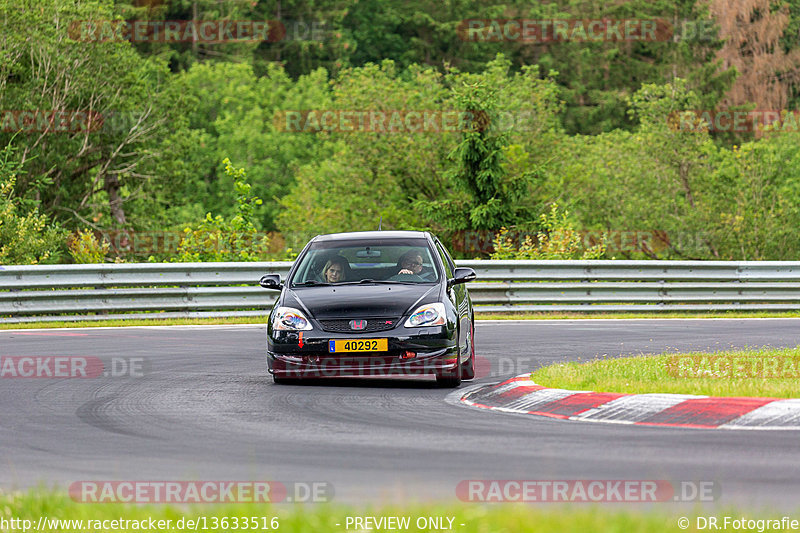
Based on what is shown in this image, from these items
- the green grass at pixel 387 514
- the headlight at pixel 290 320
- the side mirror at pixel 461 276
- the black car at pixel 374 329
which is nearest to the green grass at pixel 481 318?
the black car at pixel 374 329

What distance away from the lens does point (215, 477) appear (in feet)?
23.7

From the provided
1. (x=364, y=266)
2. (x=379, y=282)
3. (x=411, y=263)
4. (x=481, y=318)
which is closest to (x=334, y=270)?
(x=364, y=266)

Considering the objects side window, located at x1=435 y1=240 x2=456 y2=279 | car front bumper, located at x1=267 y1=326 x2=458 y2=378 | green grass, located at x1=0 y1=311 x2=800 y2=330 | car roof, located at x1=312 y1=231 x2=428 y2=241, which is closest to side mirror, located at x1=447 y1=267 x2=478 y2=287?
side window, located at x1=435 y1=240 x2=456 y2=279

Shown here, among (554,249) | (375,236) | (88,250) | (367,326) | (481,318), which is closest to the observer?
(367,326)

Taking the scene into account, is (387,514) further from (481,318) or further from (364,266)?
(481,318)

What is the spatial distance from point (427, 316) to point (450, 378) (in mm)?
654

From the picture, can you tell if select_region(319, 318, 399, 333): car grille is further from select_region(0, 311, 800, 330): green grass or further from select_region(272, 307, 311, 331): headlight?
select_region(0, 311, 800, 330): green grass

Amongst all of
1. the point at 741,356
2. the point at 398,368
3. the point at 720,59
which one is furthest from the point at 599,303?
the point at 720,59

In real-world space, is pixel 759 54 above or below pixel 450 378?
above

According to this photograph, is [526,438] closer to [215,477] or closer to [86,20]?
[215,477]

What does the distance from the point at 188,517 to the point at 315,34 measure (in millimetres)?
75482

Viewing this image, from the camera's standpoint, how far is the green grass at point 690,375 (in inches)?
420

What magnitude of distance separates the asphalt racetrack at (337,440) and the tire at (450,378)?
11 centimetres

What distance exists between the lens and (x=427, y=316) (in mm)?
12219
